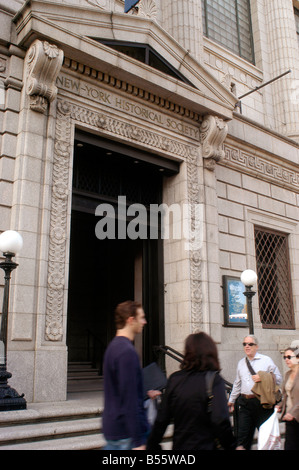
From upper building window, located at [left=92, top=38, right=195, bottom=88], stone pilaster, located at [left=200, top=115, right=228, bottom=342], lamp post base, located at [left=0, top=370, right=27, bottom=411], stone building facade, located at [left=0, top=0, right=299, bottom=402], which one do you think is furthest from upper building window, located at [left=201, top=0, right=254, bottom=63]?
lamp post base, located at [left=0, top=370, right=27, bottom=411]

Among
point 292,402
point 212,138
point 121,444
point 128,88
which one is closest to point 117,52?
point 128,88

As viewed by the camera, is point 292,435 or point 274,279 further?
point 274,279

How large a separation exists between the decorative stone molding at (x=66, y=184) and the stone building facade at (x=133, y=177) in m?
0.03

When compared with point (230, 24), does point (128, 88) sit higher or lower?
lower

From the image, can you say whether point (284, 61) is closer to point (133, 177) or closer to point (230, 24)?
point (230, 24)

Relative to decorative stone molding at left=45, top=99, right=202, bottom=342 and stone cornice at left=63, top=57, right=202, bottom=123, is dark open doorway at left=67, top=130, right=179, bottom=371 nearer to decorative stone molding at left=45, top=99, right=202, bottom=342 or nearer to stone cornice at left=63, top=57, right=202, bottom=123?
decorative stone molding at left=45, top=99, right=202, bottom=342

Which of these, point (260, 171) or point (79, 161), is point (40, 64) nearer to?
point (79, 161)

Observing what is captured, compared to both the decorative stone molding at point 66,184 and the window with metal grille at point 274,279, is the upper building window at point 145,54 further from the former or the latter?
the window with metal grille at point 274,279

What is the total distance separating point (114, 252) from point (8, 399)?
902 centimetres

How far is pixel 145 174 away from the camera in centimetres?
1205

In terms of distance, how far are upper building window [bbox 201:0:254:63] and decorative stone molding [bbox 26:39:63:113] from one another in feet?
31.1

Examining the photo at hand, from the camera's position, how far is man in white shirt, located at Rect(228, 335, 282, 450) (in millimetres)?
5918

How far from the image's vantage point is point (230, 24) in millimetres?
17969

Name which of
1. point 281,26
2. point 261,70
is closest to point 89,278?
point 261,70
